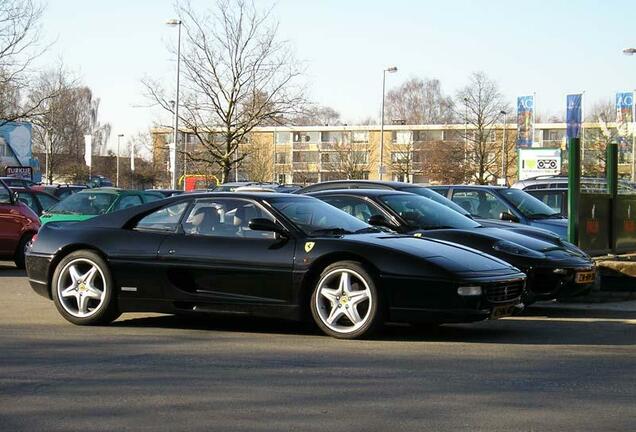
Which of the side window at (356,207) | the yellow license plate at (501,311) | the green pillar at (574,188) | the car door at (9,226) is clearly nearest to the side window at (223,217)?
the side window at (356,207)

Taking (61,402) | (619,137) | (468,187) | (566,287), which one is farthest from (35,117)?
(619,137)

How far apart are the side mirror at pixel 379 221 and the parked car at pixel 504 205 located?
4151 millimetres

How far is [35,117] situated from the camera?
2950 centimetres

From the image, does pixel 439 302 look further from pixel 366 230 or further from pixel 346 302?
pixel 366 230

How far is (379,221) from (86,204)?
8.10 metres

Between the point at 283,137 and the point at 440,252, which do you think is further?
the point at 283,137

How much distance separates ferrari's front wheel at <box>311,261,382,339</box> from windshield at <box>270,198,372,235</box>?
1.84 feet

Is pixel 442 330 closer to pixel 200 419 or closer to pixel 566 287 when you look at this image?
pixel 566 287

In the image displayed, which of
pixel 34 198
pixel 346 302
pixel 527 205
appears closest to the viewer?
pixel 346 302

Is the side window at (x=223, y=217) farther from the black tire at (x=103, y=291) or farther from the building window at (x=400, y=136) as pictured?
the building window at (x=400, y=136)

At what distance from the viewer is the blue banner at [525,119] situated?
51531 mm

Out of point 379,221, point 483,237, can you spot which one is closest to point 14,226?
point 379,221

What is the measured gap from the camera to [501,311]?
8492mm

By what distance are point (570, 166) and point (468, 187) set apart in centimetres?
276
